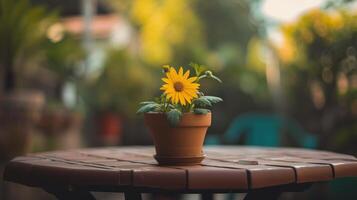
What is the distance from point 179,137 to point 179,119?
0.06 metres

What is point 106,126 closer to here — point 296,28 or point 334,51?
point 296,28

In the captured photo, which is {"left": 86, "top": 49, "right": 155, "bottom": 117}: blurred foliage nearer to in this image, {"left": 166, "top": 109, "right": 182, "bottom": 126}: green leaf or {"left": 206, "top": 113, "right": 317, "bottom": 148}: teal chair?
{"left": 206, "top": 113, "right": 317, "bottom": 148}: teal chair

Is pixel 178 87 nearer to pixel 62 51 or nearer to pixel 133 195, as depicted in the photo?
pixel 133 195

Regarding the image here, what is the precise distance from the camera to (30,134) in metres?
3.64

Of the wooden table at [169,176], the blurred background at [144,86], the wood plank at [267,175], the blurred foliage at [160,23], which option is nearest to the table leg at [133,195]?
the wooden table at [169,176]

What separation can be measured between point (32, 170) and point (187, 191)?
420 millimetres

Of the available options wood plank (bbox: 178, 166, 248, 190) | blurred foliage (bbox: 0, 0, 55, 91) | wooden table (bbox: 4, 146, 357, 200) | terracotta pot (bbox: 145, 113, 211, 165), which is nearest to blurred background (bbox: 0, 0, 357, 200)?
blurred foliage (bbox: 0, 0, 55, 91)

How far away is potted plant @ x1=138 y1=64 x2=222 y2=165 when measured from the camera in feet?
4.56

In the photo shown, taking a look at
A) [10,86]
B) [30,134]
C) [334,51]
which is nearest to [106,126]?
[10,86]

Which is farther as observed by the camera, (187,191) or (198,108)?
(198,108)

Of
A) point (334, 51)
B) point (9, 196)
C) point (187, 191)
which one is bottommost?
point (9, 196)

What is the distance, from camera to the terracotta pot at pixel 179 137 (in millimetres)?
1394

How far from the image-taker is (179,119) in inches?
54.1

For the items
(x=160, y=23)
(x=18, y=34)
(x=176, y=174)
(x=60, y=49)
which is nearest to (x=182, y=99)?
(x=176, y=174)
